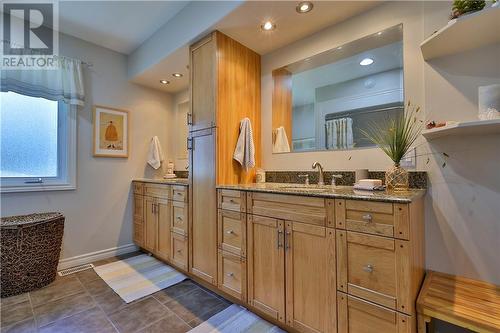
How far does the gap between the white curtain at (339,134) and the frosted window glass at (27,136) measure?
2.98 metres

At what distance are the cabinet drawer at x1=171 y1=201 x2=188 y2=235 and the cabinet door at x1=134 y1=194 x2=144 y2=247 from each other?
779mm

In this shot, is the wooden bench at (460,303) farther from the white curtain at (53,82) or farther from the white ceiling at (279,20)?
the white curtain at (53,82)

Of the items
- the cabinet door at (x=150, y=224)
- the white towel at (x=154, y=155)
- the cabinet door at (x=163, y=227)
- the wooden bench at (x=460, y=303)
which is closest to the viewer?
the wooden bench at (x=460, y=303)

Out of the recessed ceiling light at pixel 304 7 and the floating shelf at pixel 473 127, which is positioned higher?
the recessed ceiling light at pixel 304 7

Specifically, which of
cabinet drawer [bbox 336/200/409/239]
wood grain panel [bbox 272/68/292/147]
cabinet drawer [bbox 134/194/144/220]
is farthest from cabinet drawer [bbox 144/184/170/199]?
cabinet drawer [bbox 336/200/409/239]

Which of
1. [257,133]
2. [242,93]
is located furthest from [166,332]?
[242,93]

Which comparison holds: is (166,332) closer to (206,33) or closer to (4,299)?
(4,299)

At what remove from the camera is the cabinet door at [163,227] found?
Result: 8.23 feet

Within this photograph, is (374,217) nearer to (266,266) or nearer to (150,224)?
(266,266)

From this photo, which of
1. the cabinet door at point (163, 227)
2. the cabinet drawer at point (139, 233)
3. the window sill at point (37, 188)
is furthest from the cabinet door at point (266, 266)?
the window sill at point (37, 188)

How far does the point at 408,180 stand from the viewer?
1.50m

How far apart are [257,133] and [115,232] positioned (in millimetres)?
2279

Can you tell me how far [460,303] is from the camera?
1.13 metres

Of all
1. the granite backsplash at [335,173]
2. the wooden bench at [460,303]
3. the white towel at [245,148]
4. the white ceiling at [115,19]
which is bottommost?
the wooden bench at [460,303]
